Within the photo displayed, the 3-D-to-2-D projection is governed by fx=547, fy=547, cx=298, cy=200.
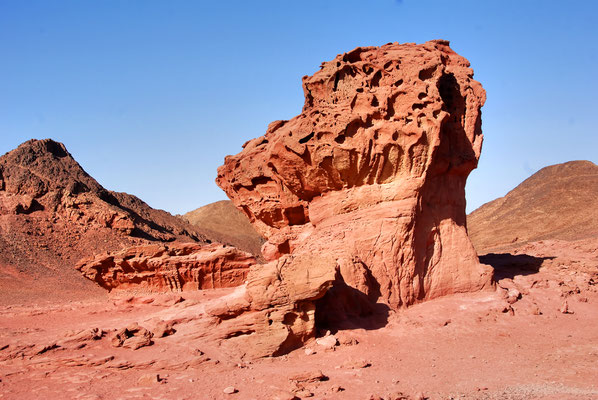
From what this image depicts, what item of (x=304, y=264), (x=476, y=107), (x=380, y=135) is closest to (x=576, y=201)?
(x=476, y=107)

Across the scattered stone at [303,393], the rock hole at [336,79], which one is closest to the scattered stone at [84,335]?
the scattered stone at [303,393]

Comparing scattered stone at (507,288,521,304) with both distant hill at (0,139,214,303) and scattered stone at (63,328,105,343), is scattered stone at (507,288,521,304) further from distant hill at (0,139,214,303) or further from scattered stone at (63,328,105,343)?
distant hill at (0,139,214,303)

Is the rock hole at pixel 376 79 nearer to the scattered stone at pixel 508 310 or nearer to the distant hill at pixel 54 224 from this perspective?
the scattered stone at pixel 508 310

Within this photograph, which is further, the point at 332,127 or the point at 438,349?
the point at 332,127

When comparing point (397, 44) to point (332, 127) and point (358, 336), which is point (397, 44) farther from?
point (358, 336)

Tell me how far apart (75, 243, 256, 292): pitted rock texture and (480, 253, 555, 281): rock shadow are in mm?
7419

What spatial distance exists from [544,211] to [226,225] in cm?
2961

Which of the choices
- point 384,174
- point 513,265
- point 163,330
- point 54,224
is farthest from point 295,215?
point 54,224

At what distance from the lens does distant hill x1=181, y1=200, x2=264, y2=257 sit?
4634 cm

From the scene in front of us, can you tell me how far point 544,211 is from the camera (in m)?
44.2

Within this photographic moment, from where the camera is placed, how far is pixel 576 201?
4356 cm

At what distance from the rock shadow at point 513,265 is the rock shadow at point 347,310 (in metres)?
5.01

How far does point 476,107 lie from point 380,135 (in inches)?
151

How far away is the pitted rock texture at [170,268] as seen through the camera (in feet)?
46.0
